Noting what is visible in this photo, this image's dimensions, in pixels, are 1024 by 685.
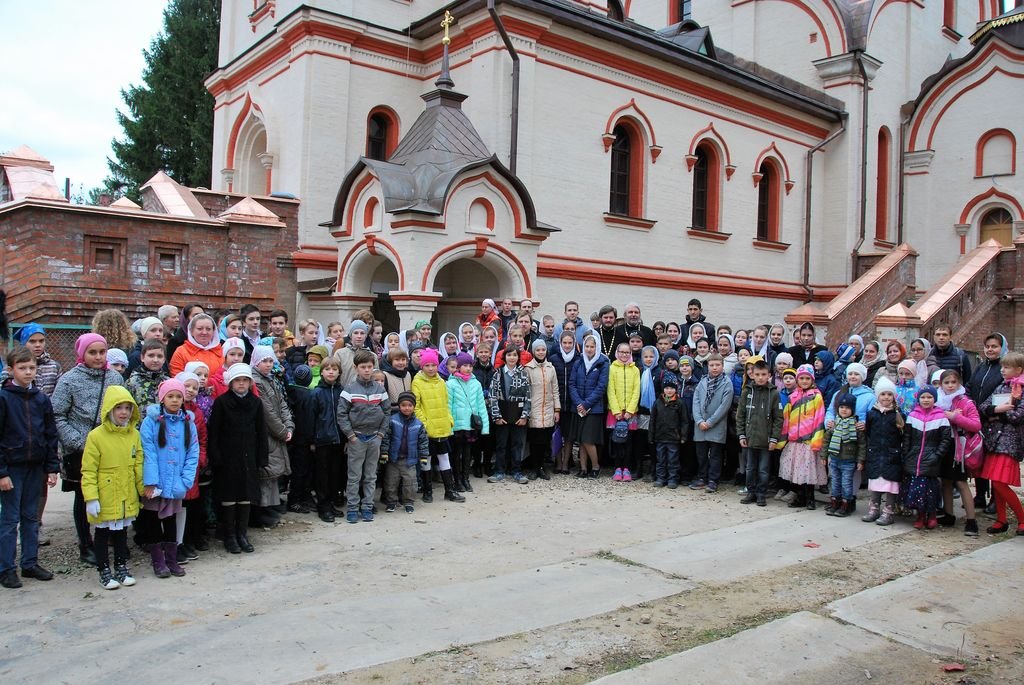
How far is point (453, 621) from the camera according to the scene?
16.9 ft

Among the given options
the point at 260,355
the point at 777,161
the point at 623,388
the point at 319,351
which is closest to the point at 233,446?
the point at 260,355

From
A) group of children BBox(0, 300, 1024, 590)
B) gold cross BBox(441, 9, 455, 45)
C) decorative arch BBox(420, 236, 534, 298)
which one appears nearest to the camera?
group of children BBox(0, 300, 1024, 590)

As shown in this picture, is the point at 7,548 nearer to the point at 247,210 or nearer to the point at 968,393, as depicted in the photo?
the point at 247,210

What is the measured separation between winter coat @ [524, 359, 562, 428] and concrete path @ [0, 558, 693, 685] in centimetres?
361

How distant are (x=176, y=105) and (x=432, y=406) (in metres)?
27.1

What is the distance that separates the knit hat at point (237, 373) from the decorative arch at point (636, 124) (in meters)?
10.7

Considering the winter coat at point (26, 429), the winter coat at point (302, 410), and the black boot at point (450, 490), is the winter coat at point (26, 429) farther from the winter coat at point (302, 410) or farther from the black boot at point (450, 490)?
the black boot at point (450, 490)

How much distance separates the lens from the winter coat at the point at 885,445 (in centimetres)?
794

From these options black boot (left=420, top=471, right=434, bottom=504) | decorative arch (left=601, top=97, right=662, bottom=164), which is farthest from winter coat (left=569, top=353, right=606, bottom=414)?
decorative arch (left=601, top=97, right=662, bottom=164)

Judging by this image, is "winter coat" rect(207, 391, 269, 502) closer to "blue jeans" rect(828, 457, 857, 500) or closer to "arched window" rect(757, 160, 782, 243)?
"blue jeans" rect(828, 457, 857, 500)

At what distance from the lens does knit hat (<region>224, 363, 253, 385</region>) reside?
6.55 meters

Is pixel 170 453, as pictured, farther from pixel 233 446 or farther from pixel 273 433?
pixel 273 433

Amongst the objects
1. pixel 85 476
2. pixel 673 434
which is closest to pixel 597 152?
pixel 673 434

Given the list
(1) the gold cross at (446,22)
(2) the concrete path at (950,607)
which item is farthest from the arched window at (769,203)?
(2) the concrete path at (950,607)
